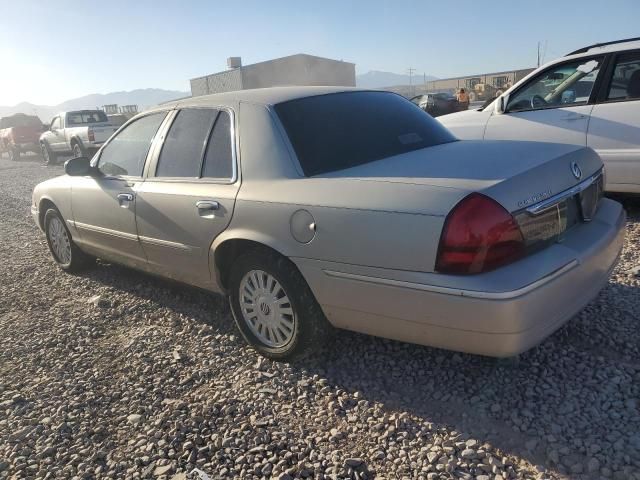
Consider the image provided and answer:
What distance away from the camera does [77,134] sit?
633 inches

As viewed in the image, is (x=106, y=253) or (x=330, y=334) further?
(x=106, y=253)

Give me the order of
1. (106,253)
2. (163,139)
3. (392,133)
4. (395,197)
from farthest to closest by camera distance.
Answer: (106,253)
(163,139)
(392,133)
(395,197)

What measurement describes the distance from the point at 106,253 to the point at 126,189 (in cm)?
75

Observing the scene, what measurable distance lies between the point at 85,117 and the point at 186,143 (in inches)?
627

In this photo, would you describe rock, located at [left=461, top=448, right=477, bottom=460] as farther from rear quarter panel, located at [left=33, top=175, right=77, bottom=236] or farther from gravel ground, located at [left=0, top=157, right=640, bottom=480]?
rear quarter panel, located at [left=33, top=175, right=77, bottom=236]

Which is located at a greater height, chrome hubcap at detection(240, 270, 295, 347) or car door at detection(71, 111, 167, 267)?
car door at detection(71, 111, 167, 267)

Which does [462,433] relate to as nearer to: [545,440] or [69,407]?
[545,440]

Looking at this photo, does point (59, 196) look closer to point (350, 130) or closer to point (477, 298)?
point (350, 130)

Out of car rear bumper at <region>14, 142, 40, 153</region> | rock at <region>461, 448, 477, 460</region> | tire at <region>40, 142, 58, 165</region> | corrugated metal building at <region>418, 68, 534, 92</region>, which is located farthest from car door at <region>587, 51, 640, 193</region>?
corrugated metal building at <region>418, 68, 534, 92</region>

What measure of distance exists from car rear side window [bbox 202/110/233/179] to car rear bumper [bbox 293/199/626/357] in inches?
33.9

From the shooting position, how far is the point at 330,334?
2.87 m

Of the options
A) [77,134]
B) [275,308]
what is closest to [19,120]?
[77,134]

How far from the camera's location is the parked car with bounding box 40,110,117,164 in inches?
609

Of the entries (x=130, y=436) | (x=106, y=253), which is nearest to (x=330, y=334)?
(x=130, y=436)
